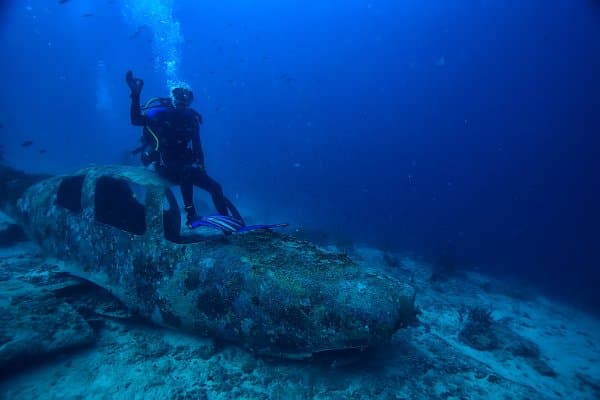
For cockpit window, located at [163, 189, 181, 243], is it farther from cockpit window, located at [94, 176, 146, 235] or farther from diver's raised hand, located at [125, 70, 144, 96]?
diver's raised hand, located at [125, 70, 144, 96]

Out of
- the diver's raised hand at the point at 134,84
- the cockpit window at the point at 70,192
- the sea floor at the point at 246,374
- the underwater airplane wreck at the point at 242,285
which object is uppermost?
the diver's raised hand at the point at 134,84

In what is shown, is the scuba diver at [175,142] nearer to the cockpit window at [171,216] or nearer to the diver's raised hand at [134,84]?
the diver's raised hand at [134,84]

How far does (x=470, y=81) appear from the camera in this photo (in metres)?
123

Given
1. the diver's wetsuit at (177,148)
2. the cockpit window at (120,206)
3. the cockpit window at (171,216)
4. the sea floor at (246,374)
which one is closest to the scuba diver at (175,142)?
the diver's wetsuit at (177,148)

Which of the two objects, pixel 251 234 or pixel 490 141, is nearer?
pixel 251 234

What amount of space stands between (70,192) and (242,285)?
4.92 metres

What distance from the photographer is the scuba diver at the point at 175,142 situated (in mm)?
4730

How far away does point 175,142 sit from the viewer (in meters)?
5.12

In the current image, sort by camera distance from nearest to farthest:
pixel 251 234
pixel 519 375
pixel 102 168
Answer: pixel 251 234, pixel 519 375, pixel 102 168

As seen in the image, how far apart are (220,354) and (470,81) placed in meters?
153

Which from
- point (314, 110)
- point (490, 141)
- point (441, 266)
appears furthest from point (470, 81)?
point (441, 266)

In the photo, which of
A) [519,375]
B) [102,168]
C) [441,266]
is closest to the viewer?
[519,375]

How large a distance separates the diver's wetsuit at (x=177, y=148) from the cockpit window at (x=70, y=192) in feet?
5.29

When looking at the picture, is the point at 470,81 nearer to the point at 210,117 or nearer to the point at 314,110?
the point at 314,110
